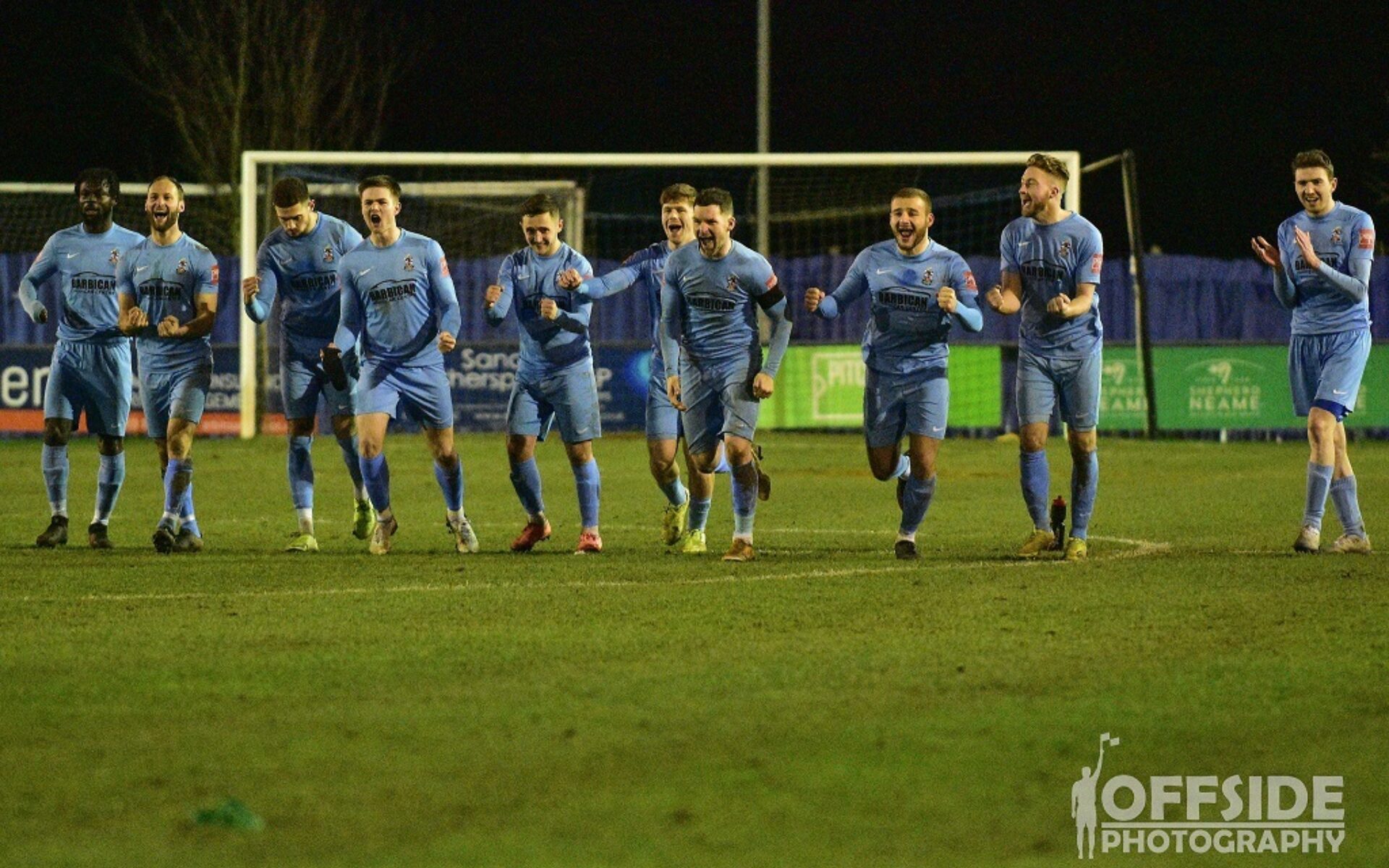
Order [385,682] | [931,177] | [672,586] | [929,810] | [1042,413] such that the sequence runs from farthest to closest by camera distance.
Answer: [931,177] < [1042,413] < [672,586] < [385,682] < [929,810]

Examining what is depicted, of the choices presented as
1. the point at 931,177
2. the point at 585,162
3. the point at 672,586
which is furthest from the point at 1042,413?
the point at 931,177

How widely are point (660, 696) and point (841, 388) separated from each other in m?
19.5

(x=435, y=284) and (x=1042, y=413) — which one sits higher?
(x=435, y=284)

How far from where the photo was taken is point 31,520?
14.3 m

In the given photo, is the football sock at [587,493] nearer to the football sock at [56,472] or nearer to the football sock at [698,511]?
the football sock at [698,511]

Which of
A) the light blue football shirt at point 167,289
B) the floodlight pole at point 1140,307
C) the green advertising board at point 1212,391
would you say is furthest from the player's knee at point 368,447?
the green advertising board at point 1212,391

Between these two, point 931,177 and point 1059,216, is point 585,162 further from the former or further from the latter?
point 1059,216

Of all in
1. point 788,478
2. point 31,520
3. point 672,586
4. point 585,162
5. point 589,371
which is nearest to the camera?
point 672,586

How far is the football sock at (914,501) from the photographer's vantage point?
11.4m

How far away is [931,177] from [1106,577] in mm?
17450

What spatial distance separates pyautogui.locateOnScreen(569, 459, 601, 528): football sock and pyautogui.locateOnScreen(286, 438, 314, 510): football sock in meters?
1.67

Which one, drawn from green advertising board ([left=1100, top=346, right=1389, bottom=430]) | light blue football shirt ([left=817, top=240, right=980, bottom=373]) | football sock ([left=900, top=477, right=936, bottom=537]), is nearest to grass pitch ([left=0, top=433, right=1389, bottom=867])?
football sock ([left=900, top=477, right=936, bottom=537])

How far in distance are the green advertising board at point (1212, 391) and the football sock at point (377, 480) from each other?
15.6m

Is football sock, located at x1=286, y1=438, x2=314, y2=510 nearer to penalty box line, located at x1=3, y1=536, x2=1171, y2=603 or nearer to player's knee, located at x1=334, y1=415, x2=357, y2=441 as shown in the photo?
player's knee, located at x1=334, y1=415, x2=357, y2=441
